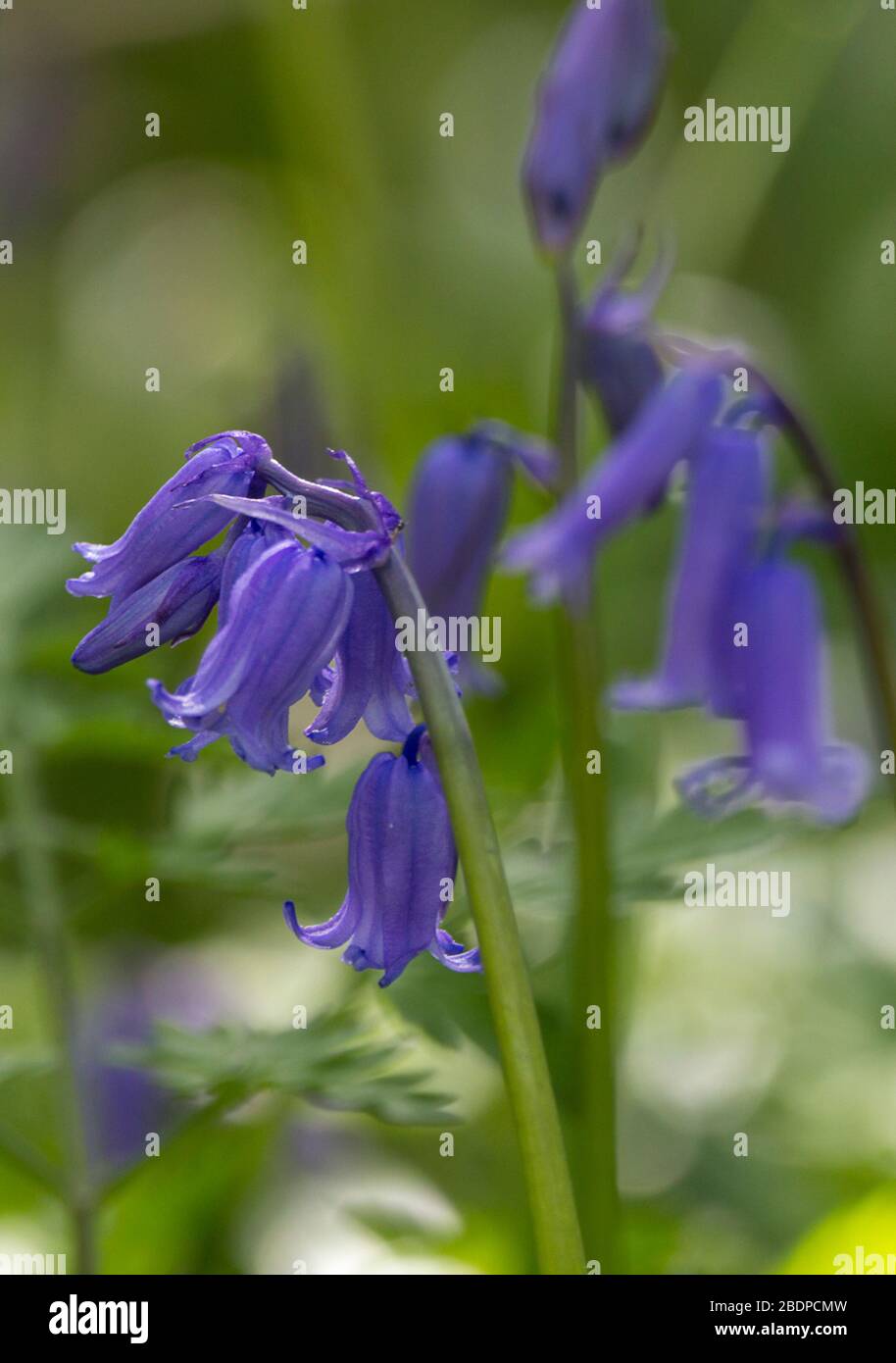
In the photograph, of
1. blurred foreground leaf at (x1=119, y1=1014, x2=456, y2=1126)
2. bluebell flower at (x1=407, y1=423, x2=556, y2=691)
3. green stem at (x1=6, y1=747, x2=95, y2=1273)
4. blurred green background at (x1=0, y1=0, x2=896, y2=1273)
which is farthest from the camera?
bluebell flower at (x1=407, y1=423, x2=556, y2=691)

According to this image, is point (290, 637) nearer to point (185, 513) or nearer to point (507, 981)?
point (185, 513)

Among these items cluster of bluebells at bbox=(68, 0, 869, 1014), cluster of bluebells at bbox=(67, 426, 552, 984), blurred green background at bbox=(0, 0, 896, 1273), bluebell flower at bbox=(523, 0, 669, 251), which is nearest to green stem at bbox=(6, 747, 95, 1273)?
blurred green background at bbox=(0, 0, 896, 1273)

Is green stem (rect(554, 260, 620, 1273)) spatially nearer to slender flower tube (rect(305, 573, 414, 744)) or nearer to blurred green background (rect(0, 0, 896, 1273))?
blurred green background (rect(0, 0, 896, 1273))

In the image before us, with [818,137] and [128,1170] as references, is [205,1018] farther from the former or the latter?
[818,137]

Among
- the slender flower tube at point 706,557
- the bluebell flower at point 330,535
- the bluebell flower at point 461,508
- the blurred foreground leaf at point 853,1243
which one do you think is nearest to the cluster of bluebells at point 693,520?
the slender flower tube at point 706,557
